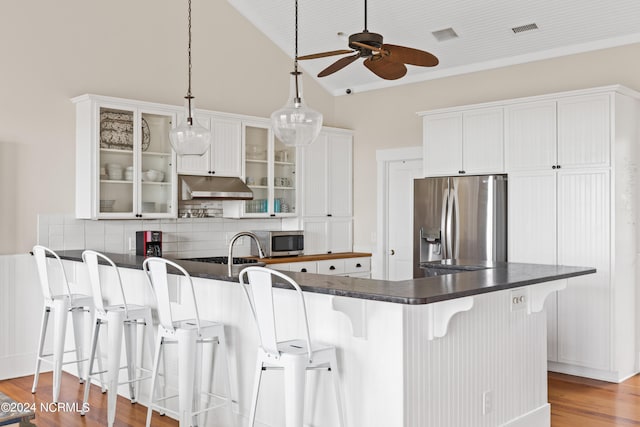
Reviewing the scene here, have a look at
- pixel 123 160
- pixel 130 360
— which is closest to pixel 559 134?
pixel 123 160

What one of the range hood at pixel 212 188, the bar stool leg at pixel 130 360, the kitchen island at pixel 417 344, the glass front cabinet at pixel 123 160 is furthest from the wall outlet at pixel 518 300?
the glass front cabinet at pixel 123 160

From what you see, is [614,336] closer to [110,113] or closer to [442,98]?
[442,98]

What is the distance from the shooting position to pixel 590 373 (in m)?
5.16

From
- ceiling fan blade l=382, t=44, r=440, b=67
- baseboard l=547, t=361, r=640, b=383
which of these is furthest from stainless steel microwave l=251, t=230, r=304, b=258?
ceiling fan blade l=382, t=44, r=440, b=67

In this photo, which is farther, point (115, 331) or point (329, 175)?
point (329, 175)

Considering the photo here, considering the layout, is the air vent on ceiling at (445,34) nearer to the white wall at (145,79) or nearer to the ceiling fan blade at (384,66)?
the white wall at (145,79)

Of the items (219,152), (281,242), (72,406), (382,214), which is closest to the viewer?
Result: (72,406)

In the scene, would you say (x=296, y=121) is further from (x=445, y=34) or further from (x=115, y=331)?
(x=445, y=34)

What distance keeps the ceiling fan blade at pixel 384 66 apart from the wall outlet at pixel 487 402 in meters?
1.92

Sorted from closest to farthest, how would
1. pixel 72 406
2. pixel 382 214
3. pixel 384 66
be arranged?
1. pixel 384 66
2. pixel 72 406
3. pixel 382 214

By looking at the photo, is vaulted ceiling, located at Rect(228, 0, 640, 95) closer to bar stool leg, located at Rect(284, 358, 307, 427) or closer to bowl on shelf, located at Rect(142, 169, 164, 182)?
bowl on shelf, located at Rect(142, 169, 164, 182)

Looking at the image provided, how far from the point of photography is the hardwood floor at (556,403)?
13.3 feet

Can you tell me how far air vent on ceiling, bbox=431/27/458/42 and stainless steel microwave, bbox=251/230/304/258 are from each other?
2.40 m

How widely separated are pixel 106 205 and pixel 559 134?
3895 mm
